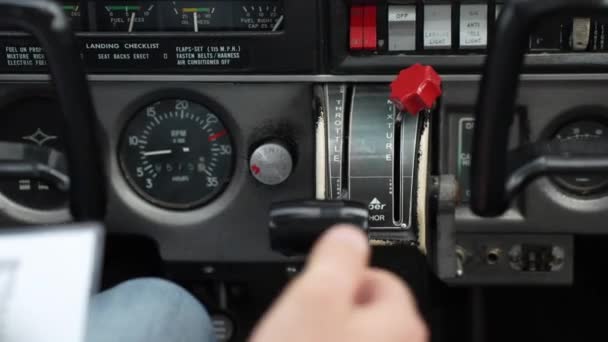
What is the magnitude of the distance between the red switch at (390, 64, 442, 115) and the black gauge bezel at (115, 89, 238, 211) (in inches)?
10.5

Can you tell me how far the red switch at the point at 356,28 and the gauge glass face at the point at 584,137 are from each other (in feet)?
1.07

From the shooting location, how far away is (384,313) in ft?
1.35

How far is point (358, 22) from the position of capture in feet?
3.91

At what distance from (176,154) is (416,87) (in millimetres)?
374

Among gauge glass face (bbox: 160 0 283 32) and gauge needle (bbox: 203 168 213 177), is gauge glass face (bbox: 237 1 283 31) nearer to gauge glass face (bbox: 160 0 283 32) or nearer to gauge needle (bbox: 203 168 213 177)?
gauge glass face (bbox: 160 0 283 32)

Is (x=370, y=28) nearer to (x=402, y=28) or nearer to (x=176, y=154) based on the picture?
(x=402, y=28)

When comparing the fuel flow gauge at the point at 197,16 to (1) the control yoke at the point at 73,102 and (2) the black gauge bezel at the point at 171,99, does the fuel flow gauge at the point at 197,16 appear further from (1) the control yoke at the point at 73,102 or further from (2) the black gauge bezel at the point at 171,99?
(1) the control yoke at the point at 73,102

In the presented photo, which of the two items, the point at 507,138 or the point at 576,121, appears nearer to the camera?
the point at 507,138

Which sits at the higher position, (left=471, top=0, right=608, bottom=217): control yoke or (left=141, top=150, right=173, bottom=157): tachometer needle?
(left=471, top=0, right=608, bottom=217): control yoke

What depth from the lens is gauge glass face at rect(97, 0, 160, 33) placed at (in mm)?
1222

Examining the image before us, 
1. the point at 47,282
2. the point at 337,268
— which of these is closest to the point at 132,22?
the point at 47,282

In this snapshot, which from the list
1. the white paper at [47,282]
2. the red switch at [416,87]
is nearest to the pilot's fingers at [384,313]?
the white paper at [47,282]

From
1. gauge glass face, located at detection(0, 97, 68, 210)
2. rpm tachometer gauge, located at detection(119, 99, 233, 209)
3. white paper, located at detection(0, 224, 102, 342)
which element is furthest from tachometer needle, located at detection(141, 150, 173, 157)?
white paper, located at detection(0, 224, 102, 342)

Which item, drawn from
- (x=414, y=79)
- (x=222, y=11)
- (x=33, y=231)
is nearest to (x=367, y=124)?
(x=414, y=79)
